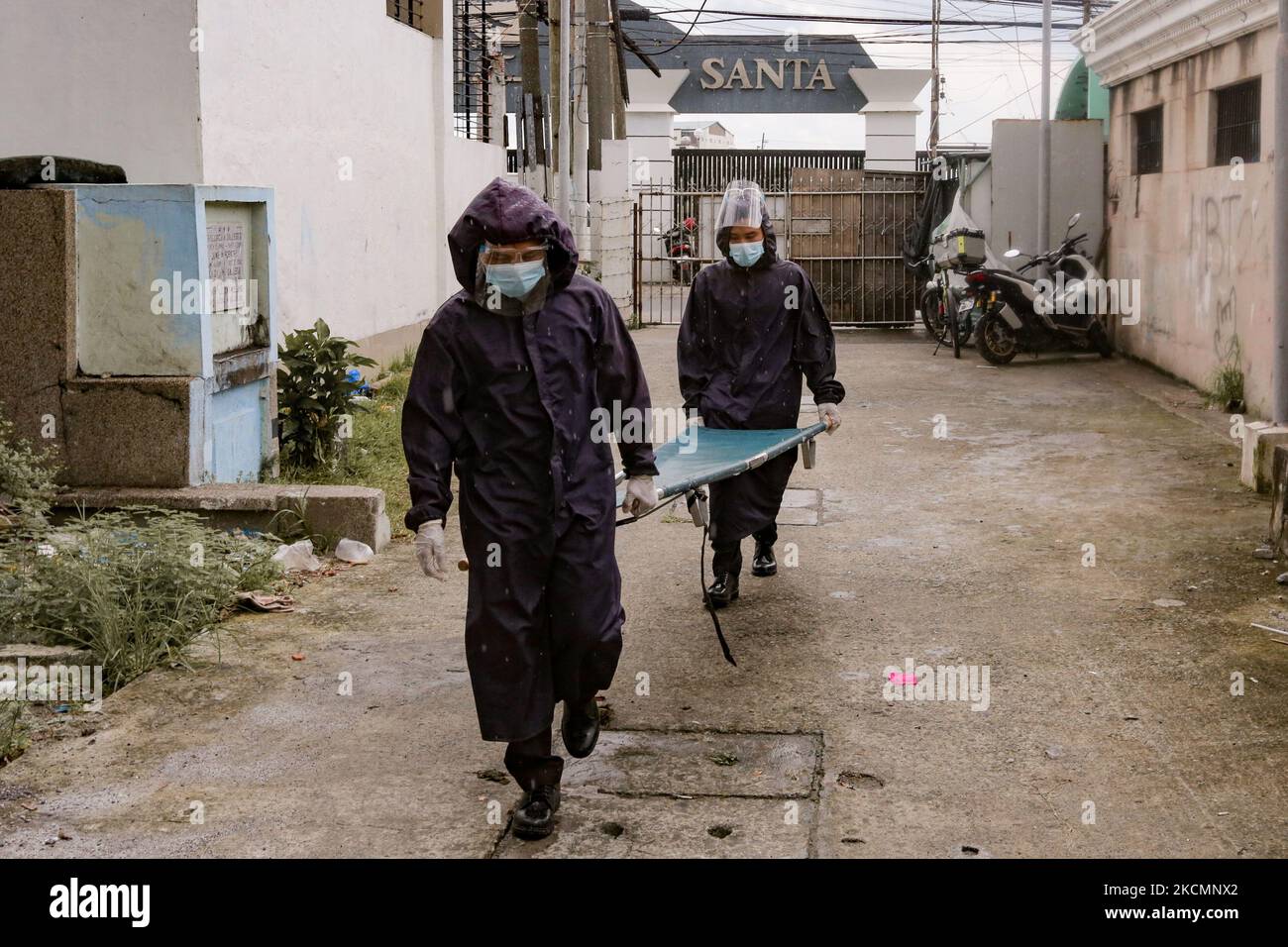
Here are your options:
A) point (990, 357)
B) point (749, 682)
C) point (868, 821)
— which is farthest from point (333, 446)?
point (990, 357)

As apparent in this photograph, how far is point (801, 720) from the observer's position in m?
4.91

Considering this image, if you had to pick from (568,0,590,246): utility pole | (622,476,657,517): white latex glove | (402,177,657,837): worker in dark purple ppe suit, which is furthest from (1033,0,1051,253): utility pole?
(402,177,657,837): worker in dark purple ppe suit

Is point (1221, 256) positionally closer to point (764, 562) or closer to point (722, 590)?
point (764, 562)

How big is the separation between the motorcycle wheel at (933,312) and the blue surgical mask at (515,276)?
1352cm

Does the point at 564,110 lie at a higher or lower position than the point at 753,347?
higher

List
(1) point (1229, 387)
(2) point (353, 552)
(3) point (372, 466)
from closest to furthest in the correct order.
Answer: (2) point (353, 552) < (3) point (372, 466) < (1) point (1229, 387)

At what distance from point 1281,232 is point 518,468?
5897mm

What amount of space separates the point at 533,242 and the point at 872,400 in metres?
9.00

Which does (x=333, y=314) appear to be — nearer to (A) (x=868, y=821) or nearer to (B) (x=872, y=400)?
(B) (x=872, y=400)

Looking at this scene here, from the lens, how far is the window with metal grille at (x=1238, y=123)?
1119 cm

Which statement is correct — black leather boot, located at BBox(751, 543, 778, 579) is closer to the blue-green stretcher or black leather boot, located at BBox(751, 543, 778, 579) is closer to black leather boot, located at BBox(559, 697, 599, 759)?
the blue-green stretcher

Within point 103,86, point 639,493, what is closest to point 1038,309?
point 103,86

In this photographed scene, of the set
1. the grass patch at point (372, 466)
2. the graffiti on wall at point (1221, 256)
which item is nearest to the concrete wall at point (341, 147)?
the grass patch at point (372, 466)

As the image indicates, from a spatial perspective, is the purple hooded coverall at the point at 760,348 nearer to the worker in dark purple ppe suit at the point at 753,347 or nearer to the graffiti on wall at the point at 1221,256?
the worker in dark purple ppe suit at the point at 753,347
